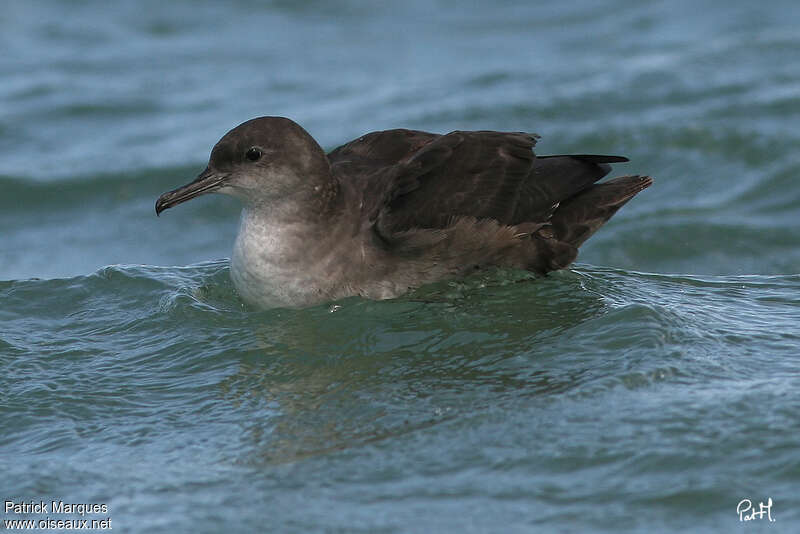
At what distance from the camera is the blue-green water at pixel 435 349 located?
437 cm

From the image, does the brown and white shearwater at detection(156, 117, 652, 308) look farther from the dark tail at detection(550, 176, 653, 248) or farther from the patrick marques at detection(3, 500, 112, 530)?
the patrick marques at detection(3, 500, 112, 530)

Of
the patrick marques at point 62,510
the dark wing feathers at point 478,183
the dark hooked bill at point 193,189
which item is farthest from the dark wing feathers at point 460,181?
the patrick marques at point 62,510

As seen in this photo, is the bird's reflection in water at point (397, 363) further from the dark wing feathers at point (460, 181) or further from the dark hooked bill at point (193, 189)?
the dark hooked bill at point (193, 189)

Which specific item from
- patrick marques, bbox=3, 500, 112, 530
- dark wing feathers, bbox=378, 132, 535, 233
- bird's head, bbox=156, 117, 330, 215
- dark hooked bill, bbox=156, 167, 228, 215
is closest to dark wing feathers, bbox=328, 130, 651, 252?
dark wing feathers, bbox=378, 132, 535, 233

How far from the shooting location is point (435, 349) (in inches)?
226

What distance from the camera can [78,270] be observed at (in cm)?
969

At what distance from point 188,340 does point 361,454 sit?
173 cm

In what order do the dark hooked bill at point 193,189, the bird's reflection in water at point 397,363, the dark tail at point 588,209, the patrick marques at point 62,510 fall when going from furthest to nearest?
1. the dark tail at point 588,209
2. the dark hooked bill at point 193,189
3. the bird's reflection in water at point 397,363
4. the patrick marques at point 62,510

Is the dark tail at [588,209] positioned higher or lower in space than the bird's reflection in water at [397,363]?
higher

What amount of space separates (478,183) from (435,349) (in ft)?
3.93

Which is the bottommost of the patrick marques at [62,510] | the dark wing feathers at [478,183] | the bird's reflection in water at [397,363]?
the patrick marques at [62,510]

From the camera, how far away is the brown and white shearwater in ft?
21.0

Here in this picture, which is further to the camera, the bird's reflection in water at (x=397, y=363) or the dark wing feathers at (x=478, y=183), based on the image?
the dark wing feathers at (x=478, y=183)

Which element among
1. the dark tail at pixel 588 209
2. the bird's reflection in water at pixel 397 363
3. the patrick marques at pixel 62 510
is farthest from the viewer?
the dark tail at pixel 588 209
